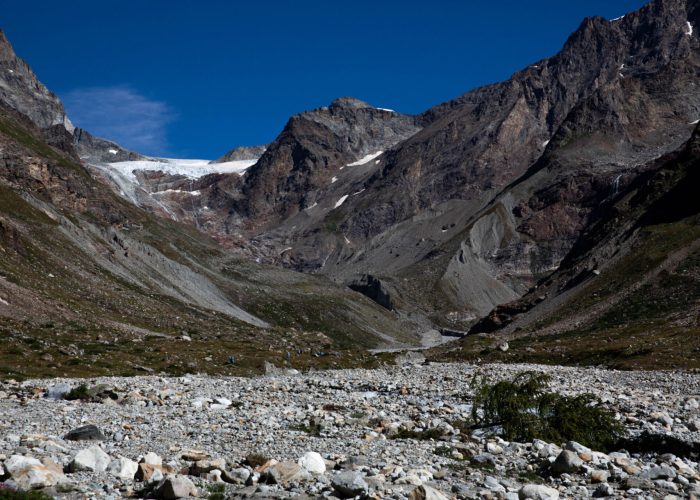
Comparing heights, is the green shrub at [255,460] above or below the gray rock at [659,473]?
below

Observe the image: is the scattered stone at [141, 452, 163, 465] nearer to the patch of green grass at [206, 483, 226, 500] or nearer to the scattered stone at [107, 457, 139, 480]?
the scattered stone at [107, 457, 139, 480]

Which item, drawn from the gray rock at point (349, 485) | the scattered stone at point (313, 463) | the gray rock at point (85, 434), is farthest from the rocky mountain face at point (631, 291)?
the gray rock at point (85, 434)

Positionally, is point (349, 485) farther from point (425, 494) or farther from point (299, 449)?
point (299, 449)

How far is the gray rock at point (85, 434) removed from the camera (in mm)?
21403

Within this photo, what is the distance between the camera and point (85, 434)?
849 inches

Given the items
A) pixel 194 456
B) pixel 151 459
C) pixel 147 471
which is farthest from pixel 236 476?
pixel 151 459

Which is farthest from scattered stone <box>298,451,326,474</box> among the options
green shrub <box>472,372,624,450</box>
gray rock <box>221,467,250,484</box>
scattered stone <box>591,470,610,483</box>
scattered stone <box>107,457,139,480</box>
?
green shrub <box>472,372,624,450</box>

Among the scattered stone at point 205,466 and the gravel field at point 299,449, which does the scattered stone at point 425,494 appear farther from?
the scattered stone at point 205,466

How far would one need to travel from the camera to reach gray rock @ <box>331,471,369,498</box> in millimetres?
16766

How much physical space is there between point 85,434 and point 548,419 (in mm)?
16330

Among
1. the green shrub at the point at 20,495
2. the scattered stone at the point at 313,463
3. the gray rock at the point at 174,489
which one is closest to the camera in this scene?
the green shrub at the point at 20,495

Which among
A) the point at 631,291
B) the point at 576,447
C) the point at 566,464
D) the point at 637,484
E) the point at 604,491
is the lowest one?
the point at 604,491

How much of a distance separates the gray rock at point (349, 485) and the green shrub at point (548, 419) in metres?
10.4

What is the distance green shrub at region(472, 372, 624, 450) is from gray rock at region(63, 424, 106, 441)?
13.9 meters
